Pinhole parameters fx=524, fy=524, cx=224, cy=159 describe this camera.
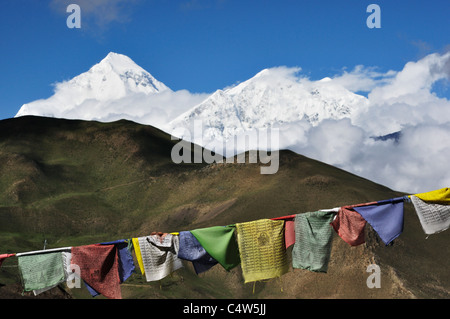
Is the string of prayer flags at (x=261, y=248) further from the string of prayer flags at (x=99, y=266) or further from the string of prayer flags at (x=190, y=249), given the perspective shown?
the string of prayer flags at (x=99, y=266)

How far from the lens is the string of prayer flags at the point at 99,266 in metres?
16.2

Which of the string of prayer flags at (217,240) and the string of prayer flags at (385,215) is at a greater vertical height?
the string of prayer flags at (385,215)

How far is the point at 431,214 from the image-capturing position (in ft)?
53.7

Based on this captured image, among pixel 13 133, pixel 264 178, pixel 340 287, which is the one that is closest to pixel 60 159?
pixel 13 133

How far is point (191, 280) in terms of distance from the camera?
1754 inches

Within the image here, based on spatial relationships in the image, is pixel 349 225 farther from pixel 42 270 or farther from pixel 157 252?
pixel 42 270

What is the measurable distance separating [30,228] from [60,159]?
81.1 ft

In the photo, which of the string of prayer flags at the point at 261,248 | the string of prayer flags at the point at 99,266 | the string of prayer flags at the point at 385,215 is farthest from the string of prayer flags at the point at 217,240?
the string of prayer flags at the point at 385,215

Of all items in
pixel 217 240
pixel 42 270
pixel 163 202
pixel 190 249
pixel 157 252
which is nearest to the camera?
pixel 217 240

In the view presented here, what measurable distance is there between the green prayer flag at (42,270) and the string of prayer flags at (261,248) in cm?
569

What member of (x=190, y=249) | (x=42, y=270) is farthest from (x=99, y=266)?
(x=190, y=249)

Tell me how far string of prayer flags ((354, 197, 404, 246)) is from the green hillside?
41.3ft

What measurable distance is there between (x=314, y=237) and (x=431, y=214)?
12.1ft
